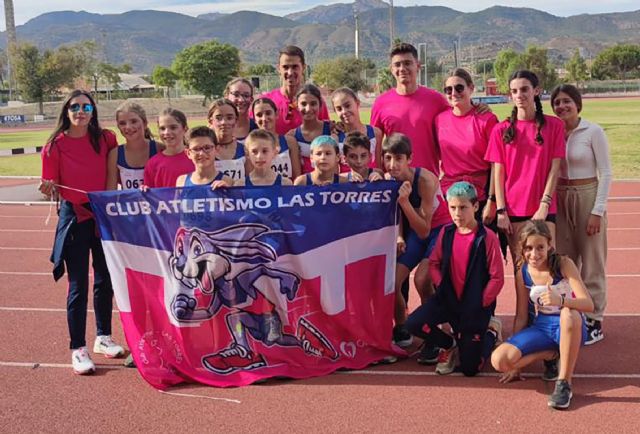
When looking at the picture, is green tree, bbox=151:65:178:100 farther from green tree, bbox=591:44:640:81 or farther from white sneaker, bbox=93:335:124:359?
white sneaker, bbox=93:335:124:359

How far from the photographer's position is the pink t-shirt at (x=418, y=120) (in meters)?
5.75

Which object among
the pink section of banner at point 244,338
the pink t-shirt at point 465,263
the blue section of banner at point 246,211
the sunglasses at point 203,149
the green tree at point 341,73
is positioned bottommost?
the pink section of banner at point 244,338

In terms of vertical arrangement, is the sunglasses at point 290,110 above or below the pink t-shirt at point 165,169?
above

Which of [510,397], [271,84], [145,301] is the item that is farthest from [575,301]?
[271,84]

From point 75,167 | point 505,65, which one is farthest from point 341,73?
point 75,167

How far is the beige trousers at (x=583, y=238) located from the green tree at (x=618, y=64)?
117885 mm

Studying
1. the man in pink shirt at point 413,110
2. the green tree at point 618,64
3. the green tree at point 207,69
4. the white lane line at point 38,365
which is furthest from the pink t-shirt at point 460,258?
the green tree at point 618,64

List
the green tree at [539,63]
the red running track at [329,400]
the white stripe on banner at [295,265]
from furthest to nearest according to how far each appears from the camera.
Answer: the green tree at [539,63], the white stripe on banner at [295,265], the red running track at [329,400]

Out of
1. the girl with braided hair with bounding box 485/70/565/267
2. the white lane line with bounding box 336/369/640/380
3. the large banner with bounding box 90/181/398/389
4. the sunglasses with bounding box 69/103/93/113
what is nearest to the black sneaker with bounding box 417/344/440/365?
the white lane line with bounding box 336/369/640/380

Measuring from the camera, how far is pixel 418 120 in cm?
573

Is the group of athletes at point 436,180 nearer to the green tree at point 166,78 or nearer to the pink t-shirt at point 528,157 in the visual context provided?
the pink t-shirt at point 528,157

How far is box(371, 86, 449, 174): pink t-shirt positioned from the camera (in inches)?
226

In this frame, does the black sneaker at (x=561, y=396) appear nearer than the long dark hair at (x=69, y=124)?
Yes

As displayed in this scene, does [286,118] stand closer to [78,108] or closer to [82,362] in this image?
[78,108]
